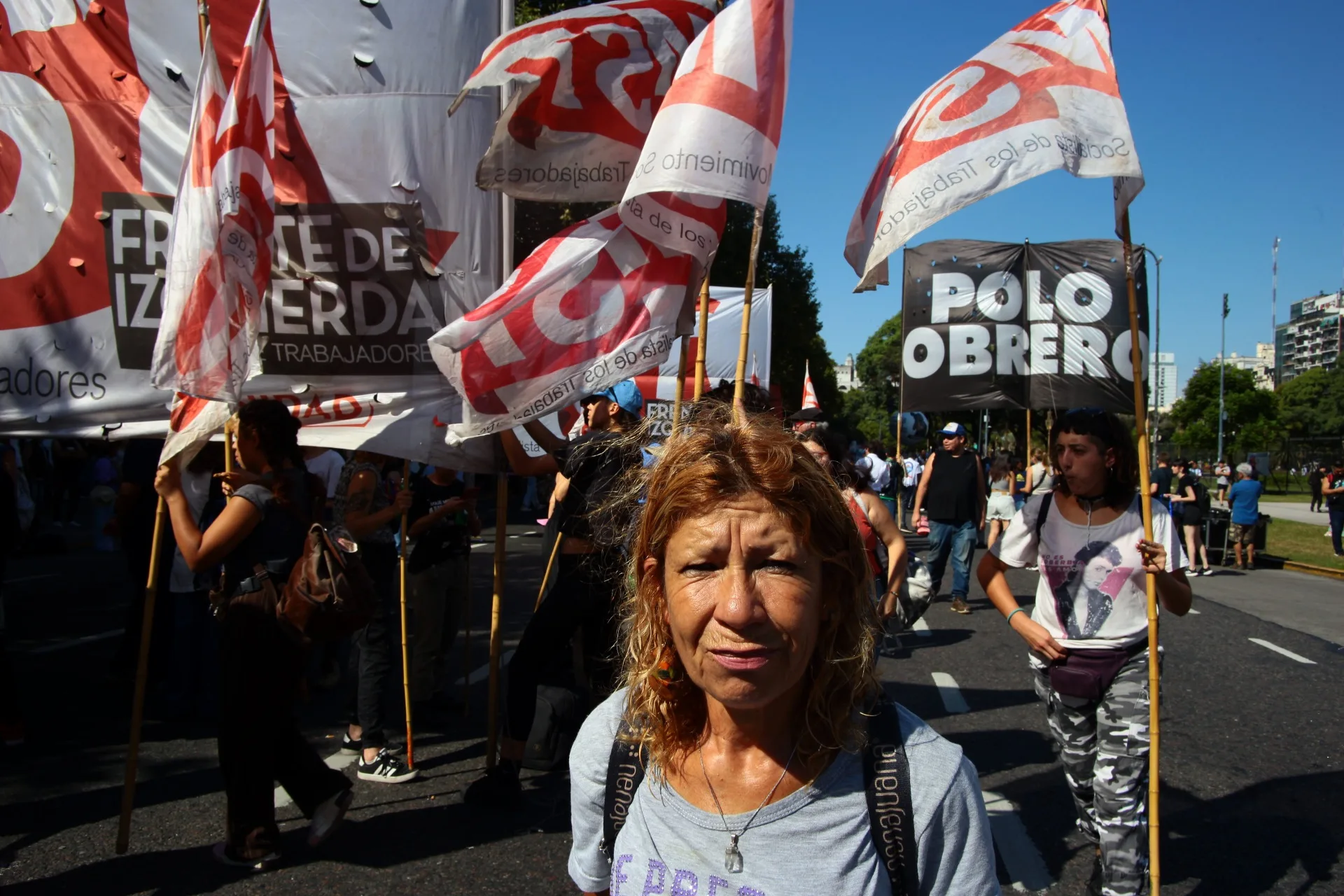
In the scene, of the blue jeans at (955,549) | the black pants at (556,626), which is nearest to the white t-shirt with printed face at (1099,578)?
the black pants at (556,626)

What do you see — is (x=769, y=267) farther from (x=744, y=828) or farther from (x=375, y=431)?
(x=744, y=828)

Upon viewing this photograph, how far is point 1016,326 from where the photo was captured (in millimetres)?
9844

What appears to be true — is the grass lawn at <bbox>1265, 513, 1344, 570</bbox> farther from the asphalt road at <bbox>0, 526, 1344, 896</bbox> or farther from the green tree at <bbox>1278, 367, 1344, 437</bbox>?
the green tree at <bbox>1278, 367, 1344, 437</bbox>

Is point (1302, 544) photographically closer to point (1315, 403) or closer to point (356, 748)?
point (356, 748)

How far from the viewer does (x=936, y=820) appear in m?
1.48

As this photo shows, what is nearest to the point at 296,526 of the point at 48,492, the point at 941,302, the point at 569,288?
the point at 569,288

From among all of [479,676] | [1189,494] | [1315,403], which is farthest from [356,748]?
[1315,403]

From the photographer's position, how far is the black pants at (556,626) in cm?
443

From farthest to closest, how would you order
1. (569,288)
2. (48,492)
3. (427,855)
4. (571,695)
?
1. (48,492)
2. (571,695)
3. (427,855)
4. (569,288)

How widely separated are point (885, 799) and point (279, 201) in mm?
4156

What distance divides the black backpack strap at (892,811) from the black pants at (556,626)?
286 centimetres

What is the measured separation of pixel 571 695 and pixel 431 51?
3141 millimetres

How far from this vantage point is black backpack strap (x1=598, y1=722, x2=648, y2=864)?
1652 millimetres

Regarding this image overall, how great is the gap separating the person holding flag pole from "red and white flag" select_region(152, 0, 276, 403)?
2.37 meters
